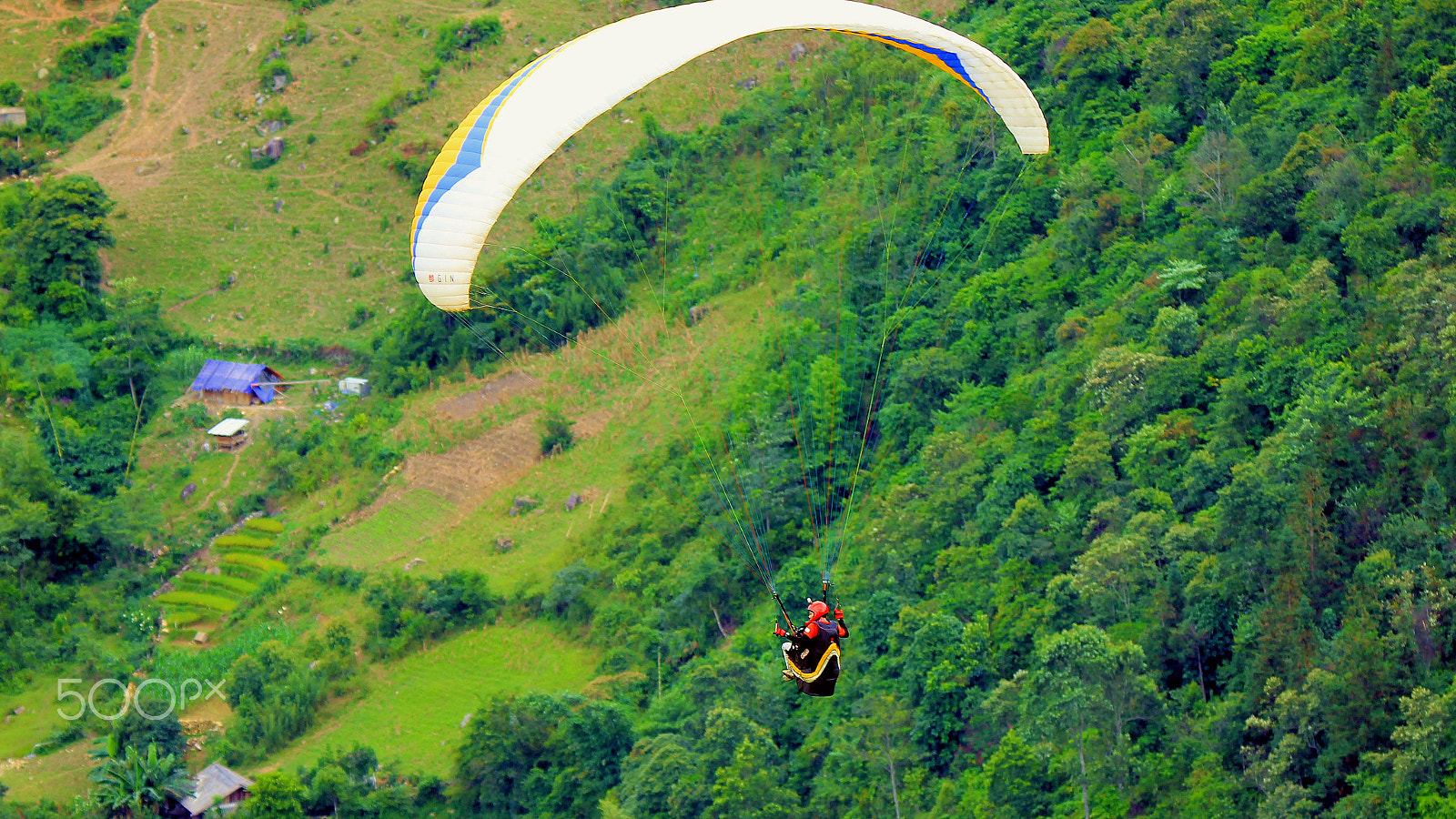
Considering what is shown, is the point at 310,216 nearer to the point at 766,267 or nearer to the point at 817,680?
the point at 766,267

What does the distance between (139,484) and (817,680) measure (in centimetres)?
2997

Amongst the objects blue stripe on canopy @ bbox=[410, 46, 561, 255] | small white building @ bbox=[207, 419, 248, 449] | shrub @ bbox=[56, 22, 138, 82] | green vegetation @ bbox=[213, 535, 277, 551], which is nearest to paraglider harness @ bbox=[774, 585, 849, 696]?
blue stripe on canopy @ bbox=[410, 46, 561, 255]

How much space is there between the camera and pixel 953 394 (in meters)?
36.8

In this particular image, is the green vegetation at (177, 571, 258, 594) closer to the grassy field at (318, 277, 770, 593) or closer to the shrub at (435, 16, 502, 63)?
the grassy field at (318, 277, 770, 593)

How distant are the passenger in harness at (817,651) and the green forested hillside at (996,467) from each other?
5.36 meters

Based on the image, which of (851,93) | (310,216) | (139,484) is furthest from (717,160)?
(139,484)

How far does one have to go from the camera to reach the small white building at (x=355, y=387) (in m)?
48.1

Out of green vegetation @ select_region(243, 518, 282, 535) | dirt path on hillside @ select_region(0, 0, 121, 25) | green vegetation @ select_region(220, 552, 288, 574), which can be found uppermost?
dirt path on hillside @ select_region(0, 0, 121, 25)

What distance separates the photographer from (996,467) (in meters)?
33.8

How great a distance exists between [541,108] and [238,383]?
92.4 ft

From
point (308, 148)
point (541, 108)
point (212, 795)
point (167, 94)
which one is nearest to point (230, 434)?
point (308, 148)

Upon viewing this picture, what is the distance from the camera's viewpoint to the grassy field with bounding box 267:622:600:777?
121 feet

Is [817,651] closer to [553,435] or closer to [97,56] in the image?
[553,435]

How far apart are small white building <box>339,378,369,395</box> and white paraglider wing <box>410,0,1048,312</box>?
25302 mm
